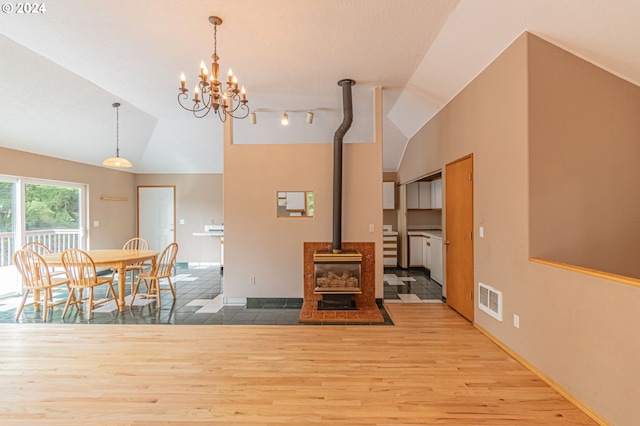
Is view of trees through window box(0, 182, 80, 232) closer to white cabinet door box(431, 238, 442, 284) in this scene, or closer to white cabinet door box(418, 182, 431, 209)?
white cabinet door box(431, 238, 442, 284)

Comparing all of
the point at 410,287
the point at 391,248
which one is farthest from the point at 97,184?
the point at 410,287

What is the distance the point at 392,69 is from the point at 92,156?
5.96 m

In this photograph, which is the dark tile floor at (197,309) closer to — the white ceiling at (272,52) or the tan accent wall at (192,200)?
the tan accent wall at (192,200)

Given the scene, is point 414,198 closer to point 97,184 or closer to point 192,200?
point 192,200

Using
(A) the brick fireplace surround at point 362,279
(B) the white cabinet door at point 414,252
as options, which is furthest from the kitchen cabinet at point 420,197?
(A) the brick fireplace surround at point 362,279

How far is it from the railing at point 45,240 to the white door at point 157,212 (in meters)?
1.84

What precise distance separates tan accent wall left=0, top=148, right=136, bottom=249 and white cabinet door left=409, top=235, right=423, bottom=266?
6874 mm

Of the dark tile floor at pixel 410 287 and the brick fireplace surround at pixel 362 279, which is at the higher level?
the brick fireplace surround at pixel 362 279

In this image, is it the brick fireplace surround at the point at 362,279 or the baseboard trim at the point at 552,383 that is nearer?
the baseboard trim at the point at 552,383

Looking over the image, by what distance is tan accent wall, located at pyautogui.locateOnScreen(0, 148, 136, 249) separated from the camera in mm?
5008

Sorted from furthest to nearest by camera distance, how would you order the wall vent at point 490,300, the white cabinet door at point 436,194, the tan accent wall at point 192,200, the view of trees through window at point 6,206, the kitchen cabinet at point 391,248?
the tan accent wall at point 192,200
the kitchen cabinet at point 391,248
the white cabinet door at point 436,194
the view of trees through window at point 6,206
the wall vent at point 490,300

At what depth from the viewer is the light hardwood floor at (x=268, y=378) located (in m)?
2.09

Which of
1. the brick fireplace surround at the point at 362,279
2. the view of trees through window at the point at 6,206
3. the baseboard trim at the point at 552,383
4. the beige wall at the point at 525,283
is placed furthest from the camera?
the view of trees through window at the point at 6,206

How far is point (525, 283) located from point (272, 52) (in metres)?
3.54
